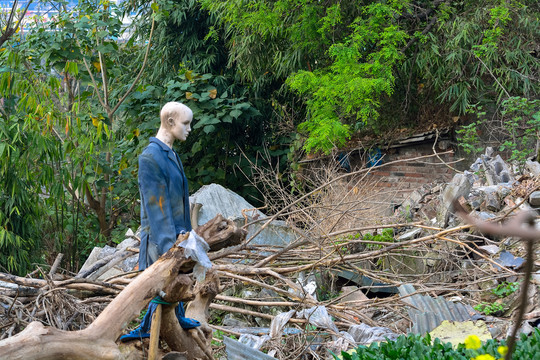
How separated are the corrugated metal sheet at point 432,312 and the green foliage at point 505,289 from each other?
31 centimetres

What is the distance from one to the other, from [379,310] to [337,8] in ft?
18.1

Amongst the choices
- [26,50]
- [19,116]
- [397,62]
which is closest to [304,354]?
[19,116]

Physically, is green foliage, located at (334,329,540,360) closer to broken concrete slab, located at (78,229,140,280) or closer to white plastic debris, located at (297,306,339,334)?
white plastic debris, located at (297,306,339,334)

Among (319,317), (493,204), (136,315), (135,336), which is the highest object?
(136,315)

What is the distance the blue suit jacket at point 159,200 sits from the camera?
336cm

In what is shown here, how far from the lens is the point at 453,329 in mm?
4523

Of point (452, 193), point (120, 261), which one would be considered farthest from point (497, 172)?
point (120, 261)

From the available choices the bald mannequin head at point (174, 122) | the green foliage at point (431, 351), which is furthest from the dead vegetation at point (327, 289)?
the bald mannequin head at point (174, 122)

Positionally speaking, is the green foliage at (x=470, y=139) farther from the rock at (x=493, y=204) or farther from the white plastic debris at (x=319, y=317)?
the white plastic debris at (x=319, y=317)

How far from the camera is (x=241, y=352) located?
426 centimetres

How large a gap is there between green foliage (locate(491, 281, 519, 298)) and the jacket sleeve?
327 cm

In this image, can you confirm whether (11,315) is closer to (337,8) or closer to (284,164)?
(337,8)

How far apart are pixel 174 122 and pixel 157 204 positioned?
52 centimetres

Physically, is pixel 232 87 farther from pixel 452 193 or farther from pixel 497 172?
pixel 452 193
